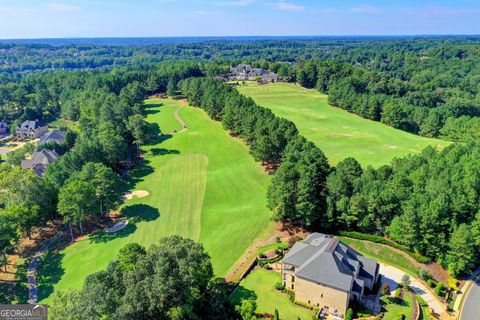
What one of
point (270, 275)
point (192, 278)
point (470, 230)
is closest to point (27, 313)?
point (192, 278)

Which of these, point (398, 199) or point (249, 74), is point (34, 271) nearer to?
point (398, 199)

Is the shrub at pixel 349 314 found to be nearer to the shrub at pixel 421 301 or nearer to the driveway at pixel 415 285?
the driveway at pixel 415 285

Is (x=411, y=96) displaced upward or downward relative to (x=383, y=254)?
upward

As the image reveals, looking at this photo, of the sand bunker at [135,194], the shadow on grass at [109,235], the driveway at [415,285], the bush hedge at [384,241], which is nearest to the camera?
the driveway at [415,285]

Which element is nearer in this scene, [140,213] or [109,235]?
[109,235]

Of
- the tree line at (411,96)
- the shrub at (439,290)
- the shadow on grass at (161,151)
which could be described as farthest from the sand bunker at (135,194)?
the tree line at (411,96)

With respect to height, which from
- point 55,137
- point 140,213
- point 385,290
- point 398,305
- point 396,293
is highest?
point 55,137

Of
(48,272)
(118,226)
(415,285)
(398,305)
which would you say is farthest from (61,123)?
(398,305)
